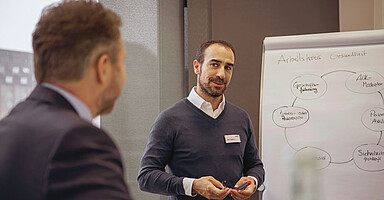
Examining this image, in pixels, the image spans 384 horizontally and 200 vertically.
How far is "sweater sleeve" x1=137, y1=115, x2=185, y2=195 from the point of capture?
218cm

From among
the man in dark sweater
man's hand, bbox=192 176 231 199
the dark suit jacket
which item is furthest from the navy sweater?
the dark suit jacket

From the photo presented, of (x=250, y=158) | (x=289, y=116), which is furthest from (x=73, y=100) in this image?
(x=289, y=116)

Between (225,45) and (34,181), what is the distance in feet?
6.11

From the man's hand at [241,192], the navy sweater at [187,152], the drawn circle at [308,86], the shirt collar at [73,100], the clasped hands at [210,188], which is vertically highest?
the shirt collar at [73,100]

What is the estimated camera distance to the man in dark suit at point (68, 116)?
2.61 feet

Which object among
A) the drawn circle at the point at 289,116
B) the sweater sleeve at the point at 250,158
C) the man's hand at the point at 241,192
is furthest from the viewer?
the drawn circle at the point at 289,116

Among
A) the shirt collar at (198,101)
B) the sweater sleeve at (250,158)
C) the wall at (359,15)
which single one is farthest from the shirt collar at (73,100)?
the wall at (359,15)

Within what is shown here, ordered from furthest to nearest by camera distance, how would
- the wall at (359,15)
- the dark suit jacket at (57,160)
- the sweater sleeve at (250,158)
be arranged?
1. the wall at (359,15)
2. the sweater sleeve at (250,158)
3. the dark suit jacket at (57,160)

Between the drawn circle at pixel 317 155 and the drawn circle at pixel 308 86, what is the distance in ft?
1.13

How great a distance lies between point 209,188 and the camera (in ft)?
6.85

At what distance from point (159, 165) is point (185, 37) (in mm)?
1392

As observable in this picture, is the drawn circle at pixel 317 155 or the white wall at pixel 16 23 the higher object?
the white wall at pixel 16 23

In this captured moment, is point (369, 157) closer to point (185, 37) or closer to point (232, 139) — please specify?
point (232, 139)

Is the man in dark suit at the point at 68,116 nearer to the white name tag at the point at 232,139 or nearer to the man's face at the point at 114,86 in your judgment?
the man's face at the point at 114,86
